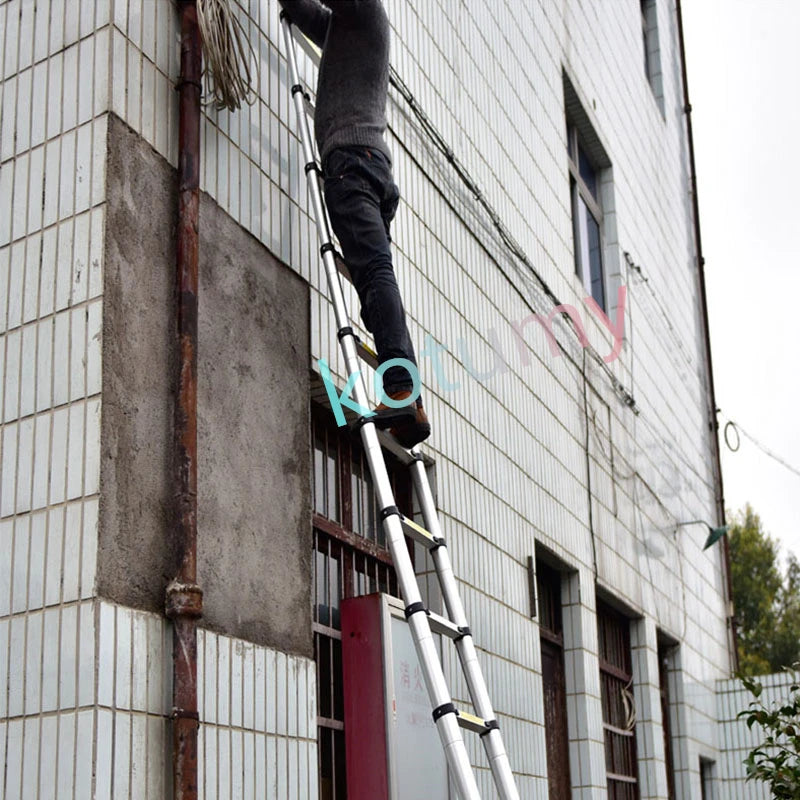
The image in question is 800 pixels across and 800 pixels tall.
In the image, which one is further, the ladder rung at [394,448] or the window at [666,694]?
the window at [666,694]

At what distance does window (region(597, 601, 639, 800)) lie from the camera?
9570mm

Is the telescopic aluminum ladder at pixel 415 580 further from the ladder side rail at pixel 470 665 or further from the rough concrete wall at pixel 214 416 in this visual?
the rough concrete wall at pixel 214 416

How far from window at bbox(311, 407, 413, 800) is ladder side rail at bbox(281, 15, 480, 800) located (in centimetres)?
71

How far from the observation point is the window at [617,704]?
31.4ft

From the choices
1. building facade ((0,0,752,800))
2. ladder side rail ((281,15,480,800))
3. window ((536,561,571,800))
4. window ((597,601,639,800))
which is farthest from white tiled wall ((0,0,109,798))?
window ((597,601,639,800))

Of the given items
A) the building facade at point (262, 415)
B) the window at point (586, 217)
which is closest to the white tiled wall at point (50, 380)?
the building facade at point (262, 415)

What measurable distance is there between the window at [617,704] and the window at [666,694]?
1.50 meters

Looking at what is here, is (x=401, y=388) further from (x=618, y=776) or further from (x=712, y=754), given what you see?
(x=712, y=754)

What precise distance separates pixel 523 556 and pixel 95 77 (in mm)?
4238

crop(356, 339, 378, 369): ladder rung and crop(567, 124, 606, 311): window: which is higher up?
crop(567, 124, 606, 311): window

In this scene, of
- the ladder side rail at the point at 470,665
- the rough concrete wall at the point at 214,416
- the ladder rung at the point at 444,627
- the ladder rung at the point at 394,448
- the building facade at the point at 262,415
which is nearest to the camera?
the building facade at the point at 262,415

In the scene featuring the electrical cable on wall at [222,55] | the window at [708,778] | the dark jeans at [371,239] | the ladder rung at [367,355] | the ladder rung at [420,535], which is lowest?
the window at [708,778]

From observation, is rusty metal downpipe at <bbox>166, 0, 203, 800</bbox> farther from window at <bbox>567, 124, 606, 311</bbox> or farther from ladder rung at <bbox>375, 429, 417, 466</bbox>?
window at <bbox>567, 124, 606, 311</bbox>

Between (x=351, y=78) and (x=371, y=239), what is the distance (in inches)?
27.3
